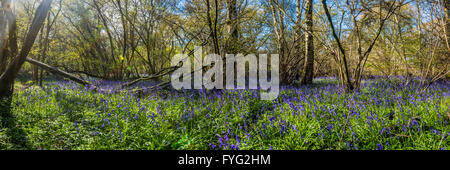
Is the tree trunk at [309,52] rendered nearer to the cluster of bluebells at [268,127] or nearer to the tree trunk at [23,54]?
the cluster of bluebells at [268,127]

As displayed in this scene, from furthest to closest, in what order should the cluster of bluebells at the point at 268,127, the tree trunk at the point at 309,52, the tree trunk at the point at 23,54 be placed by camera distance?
the tree trunk at the point at 309,52 → the tree trunk at the point at 23,54 → the cluster of bluebells at the point at 268,127

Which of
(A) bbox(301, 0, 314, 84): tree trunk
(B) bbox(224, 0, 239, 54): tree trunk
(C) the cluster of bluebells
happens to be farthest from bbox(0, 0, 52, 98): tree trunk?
(A) bbox(301, 0, 314, 84): tree trunk

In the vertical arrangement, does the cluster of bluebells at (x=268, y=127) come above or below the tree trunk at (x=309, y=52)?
below

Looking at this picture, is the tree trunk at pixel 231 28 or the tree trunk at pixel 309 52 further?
the tree trunk at pixel 309 52

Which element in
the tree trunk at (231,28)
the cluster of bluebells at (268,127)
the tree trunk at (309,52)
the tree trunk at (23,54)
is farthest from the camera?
the tree trunk at (309,52)

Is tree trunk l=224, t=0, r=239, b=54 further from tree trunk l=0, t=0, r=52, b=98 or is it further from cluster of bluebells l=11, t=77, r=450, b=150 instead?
tree trunk l=0, t=0, r=52, b=98

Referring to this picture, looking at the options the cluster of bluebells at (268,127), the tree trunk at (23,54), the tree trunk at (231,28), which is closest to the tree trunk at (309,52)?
the tree trunk at (231,28)
